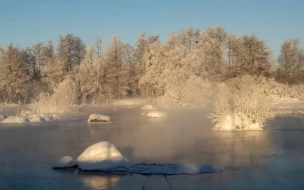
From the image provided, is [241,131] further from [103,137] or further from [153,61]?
[153,61]

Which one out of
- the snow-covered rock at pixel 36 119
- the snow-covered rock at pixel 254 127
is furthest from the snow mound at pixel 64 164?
the snow-covered rock at pixel 36 119

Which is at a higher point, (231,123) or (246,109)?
(246,109)

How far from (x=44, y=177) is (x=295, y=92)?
44427 mm

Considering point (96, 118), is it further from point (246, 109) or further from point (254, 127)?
point (254, 127)

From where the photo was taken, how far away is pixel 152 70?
5103 cm

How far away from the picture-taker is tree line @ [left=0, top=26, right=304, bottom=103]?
5061cm

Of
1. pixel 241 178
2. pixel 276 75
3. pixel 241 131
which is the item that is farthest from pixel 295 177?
pixel 276 75

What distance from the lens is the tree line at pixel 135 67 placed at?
50.6m

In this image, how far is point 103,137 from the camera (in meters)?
18.0

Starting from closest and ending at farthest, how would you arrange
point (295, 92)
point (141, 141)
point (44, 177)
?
point (44, 177), point (141, 141), point (295, 92)

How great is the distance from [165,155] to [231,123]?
8247 millimetres

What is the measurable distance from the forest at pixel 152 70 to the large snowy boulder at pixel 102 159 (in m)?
31.2

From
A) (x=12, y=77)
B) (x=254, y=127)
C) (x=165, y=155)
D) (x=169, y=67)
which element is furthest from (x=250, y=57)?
(x=165, y=155)

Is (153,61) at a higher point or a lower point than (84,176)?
higher
